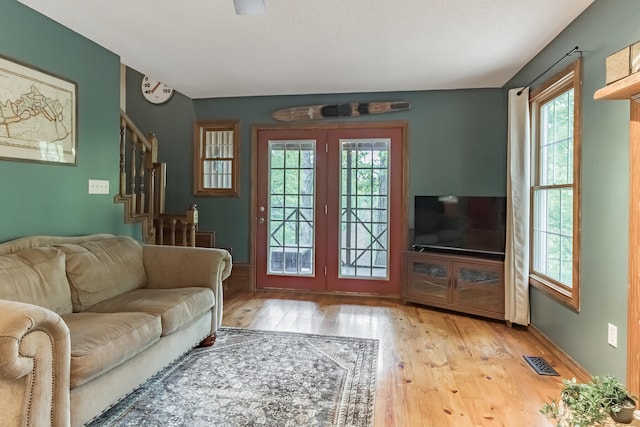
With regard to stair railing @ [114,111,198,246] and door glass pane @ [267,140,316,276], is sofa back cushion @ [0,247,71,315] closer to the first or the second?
stair railing @ [114,111,198,246]

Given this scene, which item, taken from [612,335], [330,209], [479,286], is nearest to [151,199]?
[330,209]

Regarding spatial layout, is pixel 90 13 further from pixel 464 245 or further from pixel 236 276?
pixel 464 245

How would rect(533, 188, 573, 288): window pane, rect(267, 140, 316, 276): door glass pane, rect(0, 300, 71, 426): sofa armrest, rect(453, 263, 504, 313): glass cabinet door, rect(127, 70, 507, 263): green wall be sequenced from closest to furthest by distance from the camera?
rect(0, 300, 71, 426): sofa armrest
rect(533, 188, 573, 288): window pane
rect(453, 263, 504, 313): glass cabinet door
rect(127, 70, 507, 263): green wall
rect(267, 140, 316, 276): door glass pane

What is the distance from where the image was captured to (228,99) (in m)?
4.65

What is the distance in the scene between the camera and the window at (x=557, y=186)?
2.53 m

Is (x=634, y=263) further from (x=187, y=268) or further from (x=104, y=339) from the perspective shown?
(x=187, y=268)

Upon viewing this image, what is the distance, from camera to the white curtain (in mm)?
3238

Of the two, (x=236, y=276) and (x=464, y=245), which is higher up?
(x=464, y=245)

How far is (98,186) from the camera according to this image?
318 cm

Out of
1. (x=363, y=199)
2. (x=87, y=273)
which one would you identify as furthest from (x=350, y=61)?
(x=87, y=273)

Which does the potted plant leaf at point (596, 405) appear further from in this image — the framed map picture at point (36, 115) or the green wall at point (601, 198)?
the framed map picture at point (36, 115)

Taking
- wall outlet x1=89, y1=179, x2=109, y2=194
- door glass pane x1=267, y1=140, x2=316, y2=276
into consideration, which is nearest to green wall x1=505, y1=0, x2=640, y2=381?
door glass pane x1=267, y1=140, x2=316, y2=276

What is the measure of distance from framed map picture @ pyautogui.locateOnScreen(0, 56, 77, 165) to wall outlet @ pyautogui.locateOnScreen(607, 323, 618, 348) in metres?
3.74

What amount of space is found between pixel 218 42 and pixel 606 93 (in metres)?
2.59
